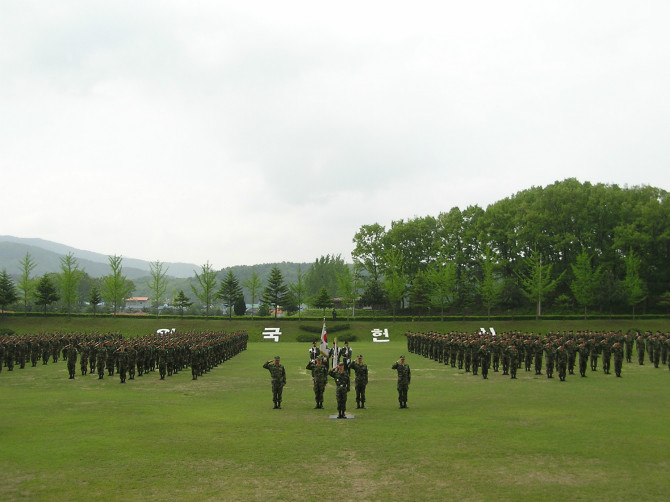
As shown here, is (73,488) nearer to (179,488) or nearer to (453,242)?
(179,488)

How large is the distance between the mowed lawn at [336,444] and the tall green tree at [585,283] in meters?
45.2

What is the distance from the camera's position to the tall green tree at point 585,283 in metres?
63.3

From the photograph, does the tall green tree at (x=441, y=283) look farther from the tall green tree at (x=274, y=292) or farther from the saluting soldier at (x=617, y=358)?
the saluting soldier at (x=617, y=358)

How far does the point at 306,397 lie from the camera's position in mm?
20000

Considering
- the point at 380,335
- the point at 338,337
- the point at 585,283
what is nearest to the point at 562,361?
the point at 338,337

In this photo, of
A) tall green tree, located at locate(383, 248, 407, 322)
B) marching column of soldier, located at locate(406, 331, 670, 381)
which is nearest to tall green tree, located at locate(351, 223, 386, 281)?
tall green tree, located at locate(383, 248, 407, 322)

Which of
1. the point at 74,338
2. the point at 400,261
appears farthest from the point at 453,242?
the point at 74,338

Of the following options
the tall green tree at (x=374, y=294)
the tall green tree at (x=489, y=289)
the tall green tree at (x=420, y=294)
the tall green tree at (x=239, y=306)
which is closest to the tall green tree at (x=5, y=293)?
the tall green tree at (x=239, y=306)

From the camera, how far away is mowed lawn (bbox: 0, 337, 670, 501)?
9242 millimetres

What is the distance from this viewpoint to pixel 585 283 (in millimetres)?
63281

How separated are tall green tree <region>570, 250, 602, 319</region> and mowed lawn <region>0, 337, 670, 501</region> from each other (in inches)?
1781

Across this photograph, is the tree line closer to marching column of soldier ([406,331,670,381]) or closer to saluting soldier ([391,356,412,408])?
marching column of soldier ([406,331,670,381])

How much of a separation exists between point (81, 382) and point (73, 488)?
1648cm

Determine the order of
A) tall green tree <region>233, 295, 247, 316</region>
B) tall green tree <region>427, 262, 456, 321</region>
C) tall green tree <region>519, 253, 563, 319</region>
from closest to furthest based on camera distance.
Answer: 1. tall green tree <region>519, 253, 563, 319</region>
2. tall green tree <region>427, 262, 456, 321</region>
3. tall green tree <region>233, 295, 247, 316</region>
